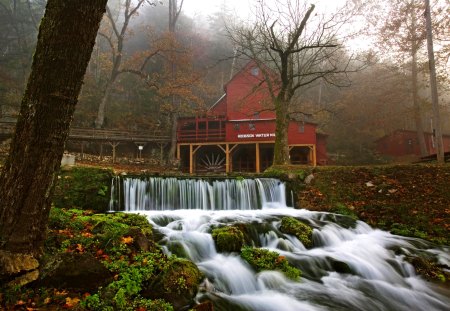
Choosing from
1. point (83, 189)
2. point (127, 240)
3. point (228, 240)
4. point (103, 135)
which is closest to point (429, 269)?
point (228, 240)

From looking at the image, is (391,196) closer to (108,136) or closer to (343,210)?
(343,210)

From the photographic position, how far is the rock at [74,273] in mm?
3576

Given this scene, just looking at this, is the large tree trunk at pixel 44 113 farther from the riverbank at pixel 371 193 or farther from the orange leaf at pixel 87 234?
the riverbank at pixel 371 193

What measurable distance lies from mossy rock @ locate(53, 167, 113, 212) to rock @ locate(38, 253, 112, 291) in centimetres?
569

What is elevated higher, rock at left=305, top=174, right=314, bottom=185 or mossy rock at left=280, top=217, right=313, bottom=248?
rock at left=305, top=174, right=314, bottom=185

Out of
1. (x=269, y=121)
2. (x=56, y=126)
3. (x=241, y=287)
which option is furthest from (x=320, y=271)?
(x=269, y=121)

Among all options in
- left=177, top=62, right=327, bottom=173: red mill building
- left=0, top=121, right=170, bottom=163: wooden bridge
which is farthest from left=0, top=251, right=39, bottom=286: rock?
left=177, top=62, right=327, bottom=173: red mill building

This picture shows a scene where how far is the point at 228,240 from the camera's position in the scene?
250 inches

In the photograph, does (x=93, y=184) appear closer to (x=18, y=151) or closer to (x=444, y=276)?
(x=18, y=151)

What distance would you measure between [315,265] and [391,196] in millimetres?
5481

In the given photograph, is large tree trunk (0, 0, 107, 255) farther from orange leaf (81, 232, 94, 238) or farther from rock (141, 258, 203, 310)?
rock (141, 258, 203, 310)

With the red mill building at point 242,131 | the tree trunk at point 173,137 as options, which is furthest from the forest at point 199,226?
the tree trunk at point 173,137

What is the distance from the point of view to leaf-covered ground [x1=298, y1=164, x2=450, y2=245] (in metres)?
9.01

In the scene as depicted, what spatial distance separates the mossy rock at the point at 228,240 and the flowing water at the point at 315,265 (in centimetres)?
17
